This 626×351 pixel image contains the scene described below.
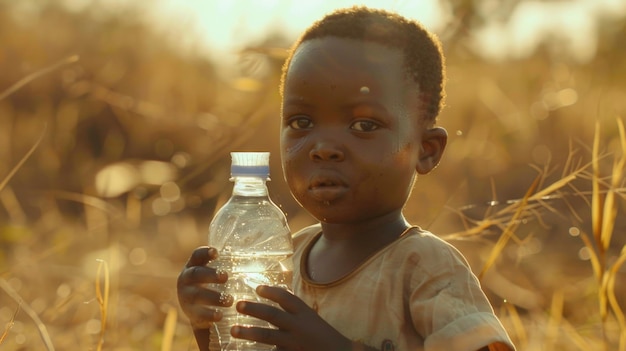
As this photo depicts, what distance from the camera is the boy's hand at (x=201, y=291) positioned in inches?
113

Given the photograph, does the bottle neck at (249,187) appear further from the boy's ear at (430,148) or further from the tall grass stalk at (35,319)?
the tall grass stalk at (35,319)

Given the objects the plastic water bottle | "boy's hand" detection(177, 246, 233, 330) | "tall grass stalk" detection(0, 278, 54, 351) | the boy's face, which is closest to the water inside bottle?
the plastic water bottle

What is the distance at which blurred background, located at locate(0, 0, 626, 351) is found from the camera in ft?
18.3

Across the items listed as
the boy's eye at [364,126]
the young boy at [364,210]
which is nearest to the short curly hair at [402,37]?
the young boy at [364,210]

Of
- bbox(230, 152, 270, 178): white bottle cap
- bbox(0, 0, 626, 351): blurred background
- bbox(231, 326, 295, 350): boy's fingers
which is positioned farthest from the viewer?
bbox(0, 0, 626, 351): blurred background

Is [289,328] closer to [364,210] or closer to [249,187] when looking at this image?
[364,210]

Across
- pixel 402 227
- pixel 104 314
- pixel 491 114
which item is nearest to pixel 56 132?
pixel 491 114

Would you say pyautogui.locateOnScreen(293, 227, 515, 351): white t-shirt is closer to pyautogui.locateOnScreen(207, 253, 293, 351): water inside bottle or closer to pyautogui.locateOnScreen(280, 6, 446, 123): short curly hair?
pyautogui.locateOnScreen(207, 253, 293, 351): water inside bottle

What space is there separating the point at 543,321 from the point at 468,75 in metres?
3.83

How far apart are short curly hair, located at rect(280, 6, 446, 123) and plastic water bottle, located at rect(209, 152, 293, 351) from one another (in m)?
0.40

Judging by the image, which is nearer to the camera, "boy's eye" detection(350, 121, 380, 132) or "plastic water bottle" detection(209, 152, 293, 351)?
"boy's eye" detection(350, 121, 380, 132)

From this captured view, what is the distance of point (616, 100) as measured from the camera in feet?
27.9

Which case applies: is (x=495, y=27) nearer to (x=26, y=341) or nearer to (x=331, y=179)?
(x=26, y=341)

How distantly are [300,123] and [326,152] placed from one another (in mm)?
180
